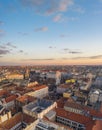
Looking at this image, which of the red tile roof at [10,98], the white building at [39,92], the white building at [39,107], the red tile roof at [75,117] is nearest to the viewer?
the red tile roof at [75,117]

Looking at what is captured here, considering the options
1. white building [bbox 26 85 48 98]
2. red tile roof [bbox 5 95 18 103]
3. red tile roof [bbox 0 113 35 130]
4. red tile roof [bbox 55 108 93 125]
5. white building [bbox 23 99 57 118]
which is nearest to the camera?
red tile roof [bbox 0 113 35 130]

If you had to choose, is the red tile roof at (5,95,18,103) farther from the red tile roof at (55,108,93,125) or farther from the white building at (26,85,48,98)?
the red tile roof at (55,108,93,125)

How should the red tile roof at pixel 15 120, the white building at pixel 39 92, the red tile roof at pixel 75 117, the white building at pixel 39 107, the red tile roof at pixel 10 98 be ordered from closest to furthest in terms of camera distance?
the red tile roof at pixel 15 120 → the red tile roof at pixel 75 117 → the white building at pixel 39 107 → the red tile roof at pixel 10 98 → the white building at pixel 39 92

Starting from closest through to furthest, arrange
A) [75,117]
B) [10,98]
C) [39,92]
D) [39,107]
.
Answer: [75,117], [39,107], [10,98], [39,92]

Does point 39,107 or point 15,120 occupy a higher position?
point 15,120

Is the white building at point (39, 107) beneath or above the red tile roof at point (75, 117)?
above

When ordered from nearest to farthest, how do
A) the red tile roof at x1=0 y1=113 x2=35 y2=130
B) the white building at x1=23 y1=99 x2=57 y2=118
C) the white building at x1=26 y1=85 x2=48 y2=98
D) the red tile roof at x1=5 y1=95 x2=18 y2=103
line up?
the red tile roof at x1=0 y1=113 x2=35 y2=130 → the white building at x1=23 y1=99 x2=57 y2=118 → the red tile roof at x1=5 y1=95 x2=18 y2=103 → the white building at x1=26 y1=85 x2=48 y2=98

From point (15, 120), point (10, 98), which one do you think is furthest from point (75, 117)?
point (10, 98)

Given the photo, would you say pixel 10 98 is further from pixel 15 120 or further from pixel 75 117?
pixel 75 117

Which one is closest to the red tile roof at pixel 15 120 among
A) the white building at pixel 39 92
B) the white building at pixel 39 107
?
the white building at pixel 39 107

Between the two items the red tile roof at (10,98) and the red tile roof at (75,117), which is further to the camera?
the red tile roof at (10,98)

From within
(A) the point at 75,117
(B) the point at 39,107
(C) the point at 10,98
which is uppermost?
(C) the point at 10,98

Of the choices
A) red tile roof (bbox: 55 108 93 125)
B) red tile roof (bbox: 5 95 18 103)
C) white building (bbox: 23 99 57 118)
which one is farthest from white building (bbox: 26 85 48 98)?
red tile roof (bbox: 55 108 93 125)

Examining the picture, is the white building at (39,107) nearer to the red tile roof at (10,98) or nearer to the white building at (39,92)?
the red tile roof at (10,98)
